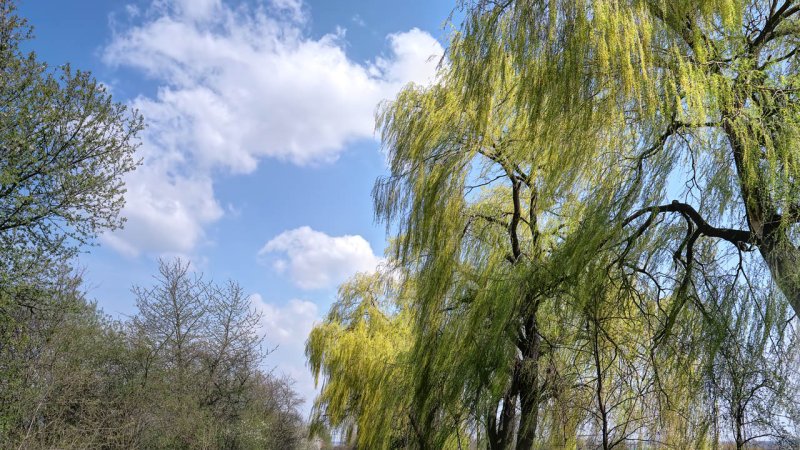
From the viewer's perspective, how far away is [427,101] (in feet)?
27.4

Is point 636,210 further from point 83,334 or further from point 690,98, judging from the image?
point 83,334

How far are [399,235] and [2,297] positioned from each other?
15.7 feet

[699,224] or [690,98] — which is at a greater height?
[690,98]

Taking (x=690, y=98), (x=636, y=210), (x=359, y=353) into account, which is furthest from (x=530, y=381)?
(x=359, y=353)

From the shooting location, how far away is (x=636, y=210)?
181 inches

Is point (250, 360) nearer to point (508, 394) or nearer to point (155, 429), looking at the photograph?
point (155, 429)

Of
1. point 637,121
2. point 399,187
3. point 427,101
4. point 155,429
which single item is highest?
point 427,101

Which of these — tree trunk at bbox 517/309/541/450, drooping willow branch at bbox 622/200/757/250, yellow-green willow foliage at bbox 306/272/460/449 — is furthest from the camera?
yellow-green willow foliage at bbox 306/272/460/449

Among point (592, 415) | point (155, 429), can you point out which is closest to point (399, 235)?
point (592, 415)

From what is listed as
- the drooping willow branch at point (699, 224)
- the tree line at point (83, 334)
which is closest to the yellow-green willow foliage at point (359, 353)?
the tree line at point (83, 334)

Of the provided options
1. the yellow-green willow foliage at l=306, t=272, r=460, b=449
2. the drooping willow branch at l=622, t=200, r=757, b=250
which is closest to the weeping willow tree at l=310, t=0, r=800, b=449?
the drooping willow branch at l=622, t=200, r=757, b=250

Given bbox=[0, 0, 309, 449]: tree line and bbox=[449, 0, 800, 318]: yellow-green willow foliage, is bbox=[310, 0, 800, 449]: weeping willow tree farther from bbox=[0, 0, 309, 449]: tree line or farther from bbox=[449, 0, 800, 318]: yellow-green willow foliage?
bbox=[0, 0, 309, 449]: tree line

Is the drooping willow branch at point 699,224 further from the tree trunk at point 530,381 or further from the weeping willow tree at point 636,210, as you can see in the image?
the tree trunk at point 530,381

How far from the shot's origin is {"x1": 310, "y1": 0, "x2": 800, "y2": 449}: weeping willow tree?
4250mm
